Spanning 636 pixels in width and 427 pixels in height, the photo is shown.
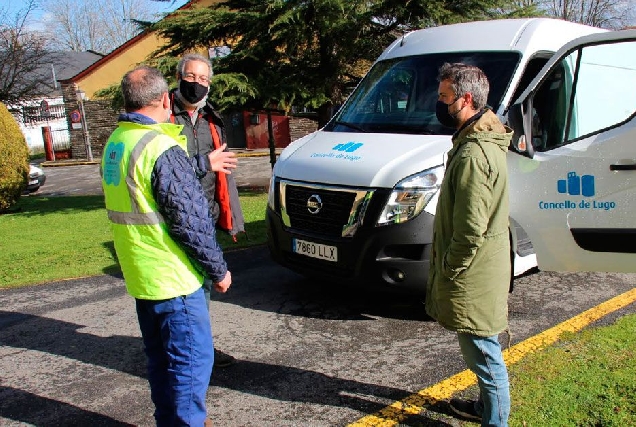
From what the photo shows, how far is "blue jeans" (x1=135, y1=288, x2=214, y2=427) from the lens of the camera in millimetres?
2842

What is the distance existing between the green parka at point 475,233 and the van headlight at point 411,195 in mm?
1427

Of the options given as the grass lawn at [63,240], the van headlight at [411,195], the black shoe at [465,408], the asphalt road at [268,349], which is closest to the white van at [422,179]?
the van headlight at [411,195]

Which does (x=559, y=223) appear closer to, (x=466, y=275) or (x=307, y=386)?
(x=466, y=275)

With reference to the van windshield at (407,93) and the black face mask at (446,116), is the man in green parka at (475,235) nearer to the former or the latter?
the black face mask at (446,116)

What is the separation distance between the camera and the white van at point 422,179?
4324 millimetres

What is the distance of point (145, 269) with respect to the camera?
2.80 meters

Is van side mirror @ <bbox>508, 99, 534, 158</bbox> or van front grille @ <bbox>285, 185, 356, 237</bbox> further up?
van side mirror @ <bbox>508, 99, 534, 158</bbox>

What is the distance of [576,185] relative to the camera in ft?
13.9

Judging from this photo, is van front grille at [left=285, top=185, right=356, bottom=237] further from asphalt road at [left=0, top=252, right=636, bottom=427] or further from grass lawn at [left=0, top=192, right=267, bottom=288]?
grass lawn at [left=0, top=192, right=267, bottom=288]

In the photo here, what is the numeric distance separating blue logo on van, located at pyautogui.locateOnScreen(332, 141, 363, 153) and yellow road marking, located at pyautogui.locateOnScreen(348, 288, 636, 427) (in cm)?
199

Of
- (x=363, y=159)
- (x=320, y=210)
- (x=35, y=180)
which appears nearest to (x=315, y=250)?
(x=320, y=210)

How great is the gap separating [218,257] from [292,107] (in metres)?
9.58

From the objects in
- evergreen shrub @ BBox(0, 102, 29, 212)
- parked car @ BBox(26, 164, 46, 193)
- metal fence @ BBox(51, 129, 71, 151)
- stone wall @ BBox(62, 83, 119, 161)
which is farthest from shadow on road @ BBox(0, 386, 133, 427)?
metal fence @ BBox(51, 129, 71, 151)

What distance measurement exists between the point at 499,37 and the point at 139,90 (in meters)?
3.83
